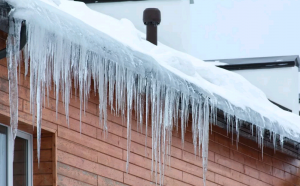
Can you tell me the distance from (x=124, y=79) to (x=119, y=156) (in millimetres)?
917

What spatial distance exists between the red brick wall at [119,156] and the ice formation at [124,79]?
0.31 ft

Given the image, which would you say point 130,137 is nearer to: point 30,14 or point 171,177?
point 171,177

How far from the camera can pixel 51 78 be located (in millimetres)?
5879

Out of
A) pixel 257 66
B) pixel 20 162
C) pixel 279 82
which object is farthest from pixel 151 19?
pixel 20 162

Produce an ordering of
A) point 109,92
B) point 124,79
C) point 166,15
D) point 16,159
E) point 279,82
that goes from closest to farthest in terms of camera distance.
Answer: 1. point 16,159
2. point 124,79
3. point 109,92
4. point 166,15
5. point 279,82

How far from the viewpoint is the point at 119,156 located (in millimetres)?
6648

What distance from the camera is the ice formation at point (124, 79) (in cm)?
517

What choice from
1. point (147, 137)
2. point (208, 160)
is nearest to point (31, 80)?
point (147, 137)

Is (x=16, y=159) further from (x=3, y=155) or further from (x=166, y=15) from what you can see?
(x=166, y=15)

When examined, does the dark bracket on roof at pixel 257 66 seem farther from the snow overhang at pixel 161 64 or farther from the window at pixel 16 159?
the window at pixel 16 159

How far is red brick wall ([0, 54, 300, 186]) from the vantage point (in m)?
5.93

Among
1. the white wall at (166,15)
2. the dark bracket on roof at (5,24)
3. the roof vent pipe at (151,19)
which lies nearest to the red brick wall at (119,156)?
the dark bracket on roof at (5,24)

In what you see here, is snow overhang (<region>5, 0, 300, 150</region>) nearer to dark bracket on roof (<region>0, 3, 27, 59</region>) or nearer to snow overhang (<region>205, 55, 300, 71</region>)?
dark bracket on roof (<region>0, 3, 27, 59</region>)

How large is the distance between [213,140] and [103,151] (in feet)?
6.11
